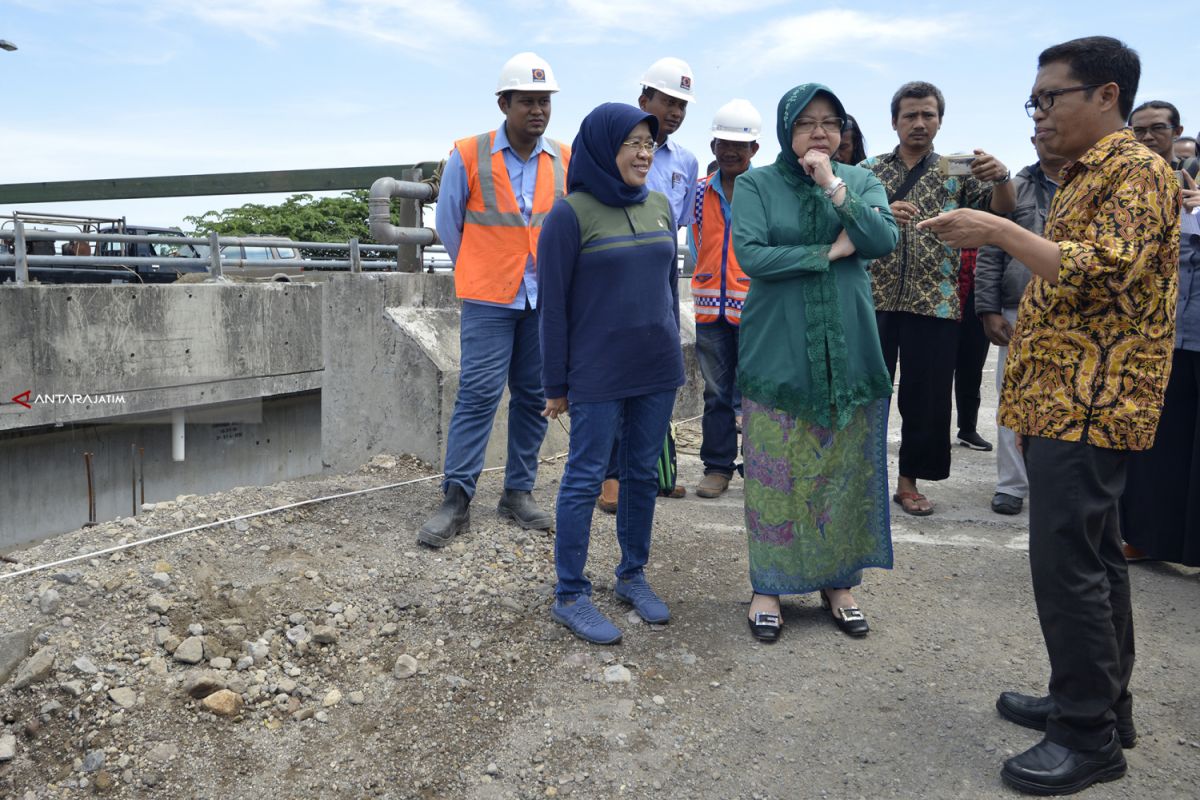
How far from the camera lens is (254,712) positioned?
11.2 feet

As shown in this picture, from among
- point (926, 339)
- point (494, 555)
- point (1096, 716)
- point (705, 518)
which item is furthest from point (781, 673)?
point (926, 339)

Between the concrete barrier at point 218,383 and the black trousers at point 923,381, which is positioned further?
the concrete barrier at point 218,383

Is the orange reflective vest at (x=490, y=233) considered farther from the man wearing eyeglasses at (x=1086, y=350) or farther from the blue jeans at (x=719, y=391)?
the man wearing eyeglasses at (x=1086, y=350)

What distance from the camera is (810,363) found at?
3662mm

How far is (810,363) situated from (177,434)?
10435 mm

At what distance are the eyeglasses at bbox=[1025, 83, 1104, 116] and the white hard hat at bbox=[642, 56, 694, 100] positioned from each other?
2896mm

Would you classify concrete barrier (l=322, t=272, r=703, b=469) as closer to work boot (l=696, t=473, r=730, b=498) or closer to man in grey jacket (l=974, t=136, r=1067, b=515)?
work boot (l=696, t=473, r=730, b=498)

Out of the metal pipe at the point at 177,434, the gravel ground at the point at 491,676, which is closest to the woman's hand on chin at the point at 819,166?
the gravel ground at the point at 491,676

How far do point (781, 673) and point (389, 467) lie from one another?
9.86 ft

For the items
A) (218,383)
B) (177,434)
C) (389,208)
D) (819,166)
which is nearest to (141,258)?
(218,383)

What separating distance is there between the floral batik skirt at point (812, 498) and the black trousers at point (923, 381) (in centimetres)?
146

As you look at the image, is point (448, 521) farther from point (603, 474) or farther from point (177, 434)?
point (177, 434)

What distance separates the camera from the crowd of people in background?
104 inches

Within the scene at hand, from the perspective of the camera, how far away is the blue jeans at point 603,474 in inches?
151
